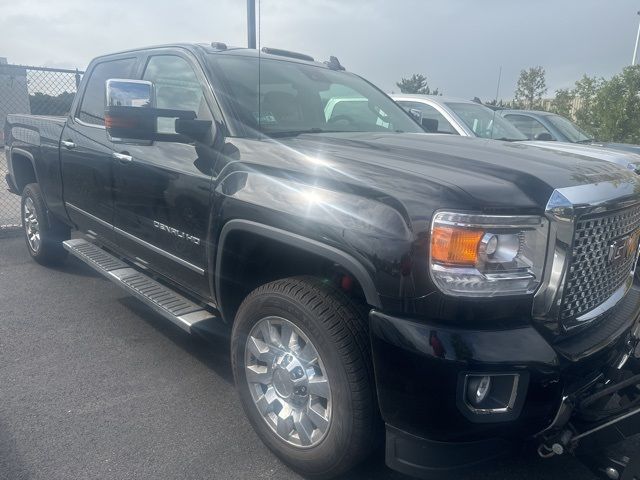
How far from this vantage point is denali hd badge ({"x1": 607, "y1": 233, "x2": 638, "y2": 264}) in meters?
2.39

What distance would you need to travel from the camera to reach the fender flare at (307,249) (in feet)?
6.93

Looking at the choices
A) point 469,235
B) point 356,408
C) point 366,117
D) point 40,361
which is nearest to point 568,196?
point 469,235

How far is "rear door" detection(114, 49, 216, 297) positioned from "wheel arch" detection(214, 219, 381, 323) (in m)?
0.18

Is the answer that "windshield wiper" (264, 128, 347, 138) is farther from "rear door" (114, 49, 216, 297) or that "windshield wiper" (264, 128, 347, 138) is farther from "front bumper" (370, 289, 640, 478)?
"front bumper" (370, 289, 640, 478)

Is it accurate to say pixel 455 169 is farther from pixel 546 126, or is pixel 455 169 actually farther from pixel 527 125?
pixel 527 125

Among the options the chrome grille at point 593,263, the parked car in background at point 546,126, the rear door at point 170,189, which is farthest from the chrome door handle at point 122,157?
the parked car in background at point 546,126

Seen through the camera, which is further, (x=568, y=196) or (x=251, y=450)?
(x=251, y=450)

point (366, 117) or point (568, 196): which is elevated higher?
point (366, 117)

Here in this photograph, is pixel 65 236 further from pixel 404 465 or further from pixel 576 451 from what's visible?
pixel 576 451

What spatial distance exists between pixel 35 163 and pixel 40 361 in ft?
7.78

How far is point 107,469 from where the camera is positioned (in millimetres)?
2604

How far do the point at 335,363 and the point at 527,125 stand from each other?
8.70 m

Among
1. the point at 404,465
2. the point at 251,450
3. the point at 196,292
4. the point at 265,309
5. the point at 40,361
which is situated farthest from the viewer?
the point at 40,361

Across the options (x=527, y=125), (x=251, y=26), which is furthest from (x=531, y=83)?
(x=251, y=26)
